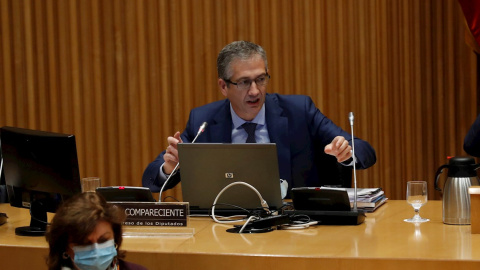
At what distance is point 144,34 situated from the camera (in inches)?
190

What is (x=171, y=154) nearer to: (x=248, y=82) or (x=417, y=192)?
(x=248, y=82)

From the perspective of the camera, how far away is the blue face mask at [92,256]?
2041 millimetres

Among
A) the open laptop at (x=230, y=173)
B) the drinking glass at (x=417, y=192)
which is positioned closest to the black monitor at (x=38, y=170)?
the open laptop at (x=230, y=173)

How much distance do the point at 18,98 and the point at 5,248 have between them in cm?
255

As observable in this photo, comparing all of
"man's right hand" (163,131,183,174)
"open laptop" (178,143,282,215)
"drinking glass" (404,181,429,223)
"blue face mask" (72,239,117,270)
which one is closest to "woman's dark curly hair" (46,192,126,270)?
"blue face mask" (72,239,117,270)

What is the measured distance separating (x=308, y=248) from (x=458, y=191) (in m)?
0.68

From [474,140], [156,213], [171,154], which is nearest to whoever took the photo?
[156,213]

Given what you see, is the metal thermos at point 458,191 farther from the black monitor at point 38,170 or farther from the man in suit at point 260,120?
the black monitor at point 38,170

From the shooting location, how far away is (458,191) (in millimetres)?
2650

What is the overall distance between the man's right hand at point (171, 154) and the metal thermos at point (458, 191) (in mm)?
1121

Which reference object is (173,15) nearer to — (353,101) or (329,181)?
(353,101)

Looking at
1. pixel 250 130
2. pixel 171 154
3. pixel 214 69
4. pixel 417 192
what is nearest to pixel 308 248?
pixel 417 192

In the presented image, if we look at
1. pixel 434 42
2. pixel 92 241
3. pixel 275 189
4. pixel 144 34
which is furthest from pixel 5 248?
pixel 434 42

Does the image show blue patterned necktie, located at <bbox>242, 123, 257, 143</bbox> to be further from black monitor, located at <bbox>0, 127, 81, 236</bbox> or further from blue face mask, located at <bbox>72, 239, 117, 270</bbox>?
blue face mask, located at <bbox>72, 239, 117, 270</bbox>
